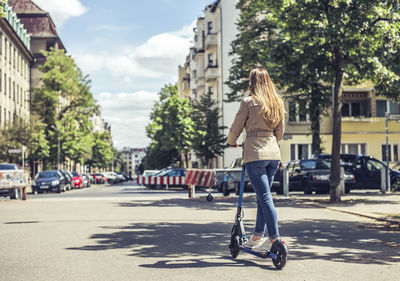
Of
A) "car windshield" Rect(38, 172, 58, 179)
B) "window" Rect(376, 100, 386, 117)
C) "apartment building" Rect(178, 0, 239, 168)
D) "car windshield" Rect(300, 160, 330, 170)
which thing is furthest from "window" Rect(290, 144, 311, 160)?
"car windshield" Rect(300, 160, 330, 170)

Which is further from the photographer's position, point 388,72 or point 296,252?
point 388,72

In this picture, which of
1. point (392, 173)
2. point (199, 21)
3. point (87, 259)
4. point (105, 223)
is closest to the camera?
point (87, 259)

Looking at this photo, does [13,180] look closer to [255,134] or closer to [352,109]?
[255,134]

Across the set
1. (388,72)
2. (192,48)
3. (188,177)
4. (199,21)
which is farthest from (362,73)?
(192,48)

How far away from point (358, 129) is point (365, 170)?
65.8 feet

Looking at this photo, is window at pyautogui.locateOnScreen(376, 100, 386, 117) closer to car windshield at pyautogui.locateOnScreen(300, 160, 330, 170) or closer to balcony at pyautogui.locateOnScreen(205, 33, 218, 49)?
balcony at pyautogui.locateOnScreen(205, 33, 218, 49)

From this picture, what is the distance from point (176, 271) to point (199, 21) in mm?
67194

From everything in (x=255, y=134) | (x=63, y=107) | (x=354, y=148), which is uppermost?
(x=63, y=107)

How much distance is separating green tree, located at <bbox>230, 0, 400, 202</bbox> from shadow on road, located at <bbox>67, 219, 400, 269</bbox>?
19.3ft

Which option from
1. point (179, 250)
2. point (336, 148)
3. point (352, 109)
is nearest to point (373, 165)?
point (336, 148)

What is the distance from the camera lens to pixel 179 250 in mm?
7383

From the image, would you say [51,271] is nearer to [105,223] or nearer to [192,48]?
[105,223]

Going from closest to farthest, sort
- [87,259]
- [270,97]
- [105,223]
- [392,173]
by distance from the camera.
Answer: [270,97], [87,259], [105,223], [392,173]

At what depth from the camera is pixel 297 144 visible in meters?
44.4
